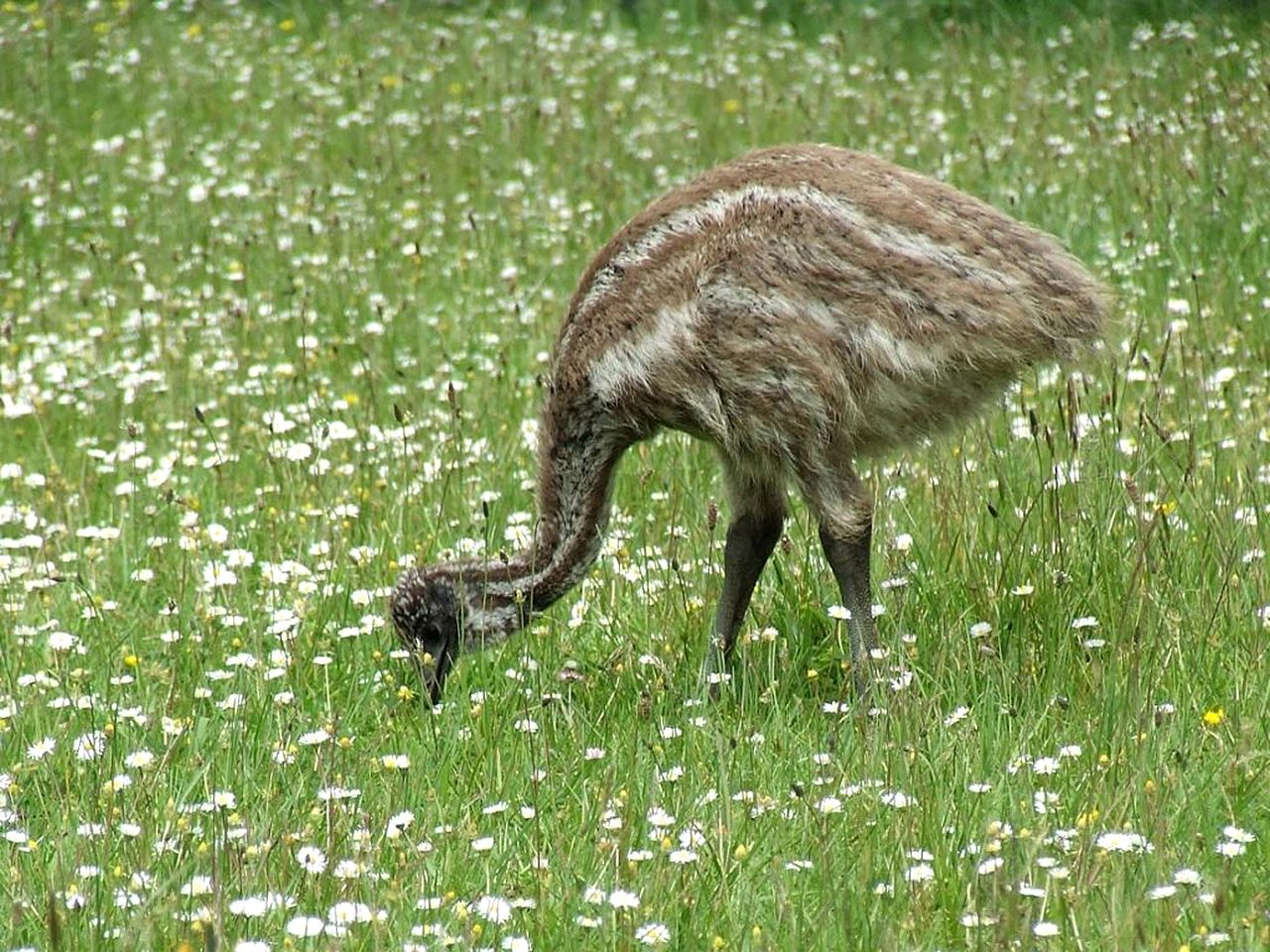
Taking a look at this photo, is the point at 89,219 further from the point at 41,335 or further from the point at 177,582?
the point at 177,582

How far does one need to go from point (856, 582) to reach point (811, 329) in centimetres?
81

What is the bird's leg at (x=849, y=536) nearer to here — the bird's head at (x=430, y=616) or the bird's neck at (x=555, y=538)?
the bird's neck at (x=555, y=538)

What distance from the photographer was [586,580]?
655 centimetres

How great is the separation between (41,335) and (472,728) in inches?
195

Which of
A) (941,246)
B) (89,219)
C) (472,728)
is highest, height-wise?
(941,246)

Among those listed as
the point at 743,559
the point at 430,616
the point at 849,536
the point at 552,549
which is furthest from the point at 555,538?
the point at 849,536

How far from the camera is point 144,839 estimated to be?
4.23 metres

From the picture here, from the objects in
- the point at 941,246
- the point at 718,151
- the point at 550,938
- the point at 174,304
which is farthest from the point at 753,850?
the point at 718,151

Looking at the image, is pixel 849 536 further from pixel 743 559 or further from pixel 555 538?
pixel 555 538

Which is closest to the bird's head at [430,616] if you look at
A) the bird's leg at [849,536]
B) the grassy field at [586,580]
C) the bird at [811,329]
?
the bird at [811,329]

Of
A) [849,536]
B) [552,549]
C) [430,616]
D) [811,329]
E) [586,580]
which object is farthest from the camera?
[586,580]

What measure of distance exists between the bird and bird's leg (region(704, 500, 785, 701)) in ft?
0.45

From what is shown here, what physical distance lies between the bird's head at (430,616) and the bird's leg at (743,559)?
0.81m

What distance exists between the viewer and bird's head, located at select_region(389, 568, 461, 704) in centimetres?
581
